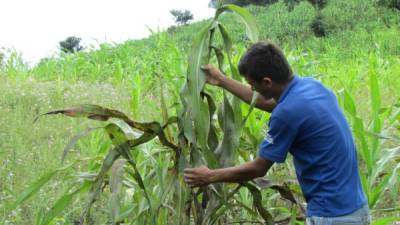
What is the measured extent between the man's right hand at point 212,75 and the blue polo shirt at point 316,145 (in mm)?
325

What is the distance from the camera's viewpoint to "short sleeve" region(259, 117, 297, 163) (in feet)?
7.74

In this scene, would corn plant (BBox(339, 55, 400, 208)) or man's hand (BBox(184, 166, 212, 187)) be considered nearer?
man's hand (BBox(184, 166, 212, 187))

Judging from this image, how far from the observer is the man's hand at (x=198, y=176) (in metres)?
2.48

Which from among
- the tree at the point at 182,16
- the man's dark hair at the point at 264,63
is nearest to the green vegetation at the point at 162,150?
the man's dark hair at the point at 264,63

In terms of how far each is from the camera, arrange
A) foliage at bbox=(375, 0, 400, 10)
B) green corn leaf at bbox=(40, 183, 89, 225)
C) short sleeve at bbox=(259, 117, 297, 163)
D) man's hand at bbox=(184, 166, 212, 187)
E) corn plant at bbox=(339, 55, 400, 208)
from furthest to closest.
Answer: foliage at bbox=(375, 0, 400, 10)
corn plant at bbox=(339, 55, 400, 208)
green corn leaf at bbox=(40, 183, 89, 225)
man's hand at bbox=(184, 166, 212, 187)
short sleeve at bbox=(259, 117, 297, 163)

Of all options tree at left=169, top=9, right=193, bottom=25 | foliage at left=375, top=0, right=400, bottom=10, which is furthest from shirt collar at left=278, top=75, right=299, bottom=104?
tree at left=169, top=9, right=193, bottom=25

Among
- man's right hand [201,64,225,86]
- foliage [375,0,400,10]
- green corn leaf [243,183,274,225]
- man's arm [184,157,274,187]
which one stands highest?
foliage [375,0,400,10]

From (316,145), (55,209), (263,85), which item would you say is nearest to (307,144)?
(316,145)

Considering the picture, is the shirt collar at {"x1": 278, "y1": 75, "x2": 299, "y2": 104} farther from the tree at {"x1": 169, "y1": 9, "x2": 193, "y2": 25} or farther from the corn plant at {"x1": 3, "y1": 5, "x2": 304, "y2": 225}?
the tree at {"x1": 169, "y1": 9, "x2": 193, "y2": 25}

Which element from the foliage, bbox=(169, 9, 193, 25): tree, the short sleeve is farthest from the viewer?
bbox=(169, 9, 193, 25): tree

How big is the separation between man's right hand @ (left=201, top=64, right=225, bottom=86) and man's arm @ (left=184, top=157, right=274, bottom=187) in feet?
1.28

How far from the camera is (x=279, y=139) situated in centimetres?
237

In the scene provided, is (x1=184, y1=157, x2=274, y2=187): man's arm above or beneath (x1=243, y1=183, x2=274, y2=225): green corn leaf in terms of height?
above

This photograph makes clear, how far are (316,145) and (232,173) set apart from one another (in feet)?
1.13
